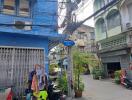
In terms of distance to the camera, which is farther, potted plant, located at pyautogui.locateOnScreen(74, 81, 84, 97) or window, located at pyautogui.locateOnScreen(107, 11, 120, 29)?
window, located at pyautogui.locateOnScreen(107, 11, 120, 29)

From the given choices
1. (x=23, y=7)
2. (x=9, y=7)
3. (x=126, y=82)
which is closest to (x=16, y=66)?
(x=9, y=7)

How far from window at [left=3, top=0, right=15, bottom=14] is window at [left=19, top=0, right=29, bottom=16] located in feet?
1.26

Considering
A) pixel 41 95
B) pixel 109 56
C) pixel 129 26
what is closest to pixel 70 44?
pixel 41 95

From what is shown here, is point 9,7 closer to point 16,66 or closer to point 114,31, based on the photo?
point 16,66

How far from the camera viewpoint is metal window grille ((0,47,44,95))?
9.92m

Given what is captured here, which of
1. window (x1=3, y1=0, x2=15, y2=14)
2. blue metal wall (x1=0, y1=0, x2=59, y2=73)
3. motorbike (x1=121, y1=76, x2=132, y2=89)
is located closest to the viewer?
blue metal wall (x1=0, y1=0, x2=59, y2=73)

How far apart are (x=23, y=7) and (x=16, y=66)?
3304 mm

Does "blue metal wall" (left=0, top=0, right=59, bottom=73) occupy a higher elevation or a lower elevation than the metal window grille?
higher

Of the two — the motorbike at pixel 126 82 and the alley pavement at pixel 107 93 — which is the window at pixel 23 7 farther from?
the motorbike at pixel 126 82

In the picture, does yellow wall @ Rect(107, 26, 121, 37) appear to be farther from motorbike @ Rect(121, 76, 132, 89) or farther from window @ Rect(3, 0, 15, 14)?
window @ Rect(3, 0, 15, 14)

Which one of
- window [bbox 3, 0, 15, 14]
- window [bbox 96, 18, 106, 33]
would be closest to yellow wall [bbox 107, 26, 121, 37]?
window [bbox 96, 18, 106, 33]

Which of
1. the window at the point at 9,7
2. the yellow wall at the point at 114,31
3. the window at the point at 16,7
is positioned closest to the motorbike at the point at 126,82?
the yellow wall at the point at 114,31

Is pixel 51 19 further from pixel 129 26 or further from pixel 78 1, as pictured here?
pixel 129 26

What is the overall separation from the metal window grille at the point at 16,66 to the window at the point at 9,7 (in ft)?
6.63
